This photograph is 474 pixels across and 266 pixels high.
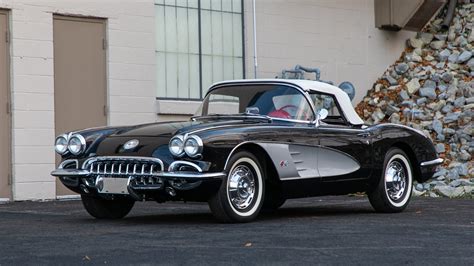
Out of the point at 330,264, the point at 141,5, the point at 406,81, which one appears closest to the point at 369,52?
the point at 406,81

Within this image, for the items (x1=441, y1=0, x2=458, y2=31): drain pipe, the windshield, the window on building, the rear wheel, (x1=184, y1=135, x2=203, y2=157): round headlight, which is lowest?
the rear wheel

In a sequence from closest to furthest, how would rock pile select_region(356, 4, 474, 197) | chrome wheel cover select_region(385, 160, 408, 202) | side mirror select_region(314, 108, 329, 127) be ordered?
1. side mirror select_region(314, 108, 329, 127)
2. chrome wheel cover select_region(385, 160, 408, 202)
3. rock pile select_region(356, 4, 474, 197)

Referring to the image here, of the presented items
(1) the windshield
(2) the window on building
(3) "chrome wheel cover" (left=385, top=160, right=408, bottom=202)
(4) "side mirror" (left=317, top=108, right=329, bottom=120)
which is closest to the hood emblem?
(1) the windshield

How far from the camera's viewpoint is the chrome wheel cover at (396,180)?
33.3ft

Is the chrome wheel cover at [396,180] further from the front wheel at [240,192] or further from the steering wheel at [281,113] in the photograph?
the front wheel at [240,192]

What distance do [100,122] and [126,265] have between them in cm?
835

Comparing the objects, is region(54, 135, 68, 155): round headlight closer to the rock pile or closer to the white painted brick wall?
the white painted brick wall

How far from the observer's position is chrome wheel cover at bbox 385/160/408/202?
10.2 metres

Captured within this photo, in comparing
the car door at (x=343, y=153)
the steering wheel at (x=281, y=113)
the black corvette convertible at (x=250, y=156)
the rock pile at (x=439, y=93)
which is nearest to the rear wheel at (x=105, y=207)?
the black corvette convertible at (x=250, y=156)

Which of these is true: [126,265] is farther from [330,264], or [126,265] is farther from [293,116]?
[293,116]

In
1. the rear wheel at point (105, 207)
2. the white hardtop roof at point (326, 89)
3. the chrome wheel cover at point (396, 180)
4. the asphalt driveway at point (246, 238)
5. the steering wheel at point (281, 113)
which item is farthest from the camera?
the chrome wheel cover at point (396, 180)

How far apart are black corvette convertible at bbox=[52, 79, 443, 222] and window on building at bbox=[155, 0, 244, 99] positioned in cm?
508

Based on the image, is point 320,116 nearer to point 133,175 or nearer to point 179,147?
point 179,147

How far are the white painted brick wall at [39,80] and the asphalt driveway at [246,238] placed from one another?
8.48ft
